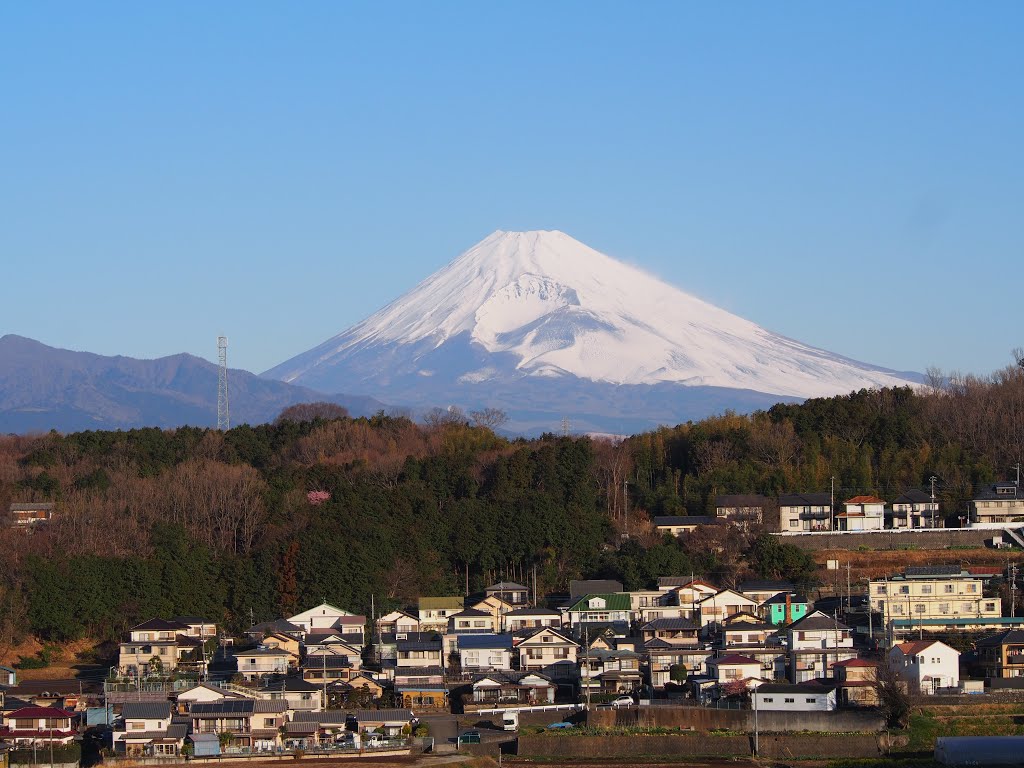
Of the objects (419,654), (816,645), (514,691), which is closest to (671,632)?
(816,645)

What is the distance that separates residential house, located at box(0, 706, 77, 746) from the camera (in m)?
27.9

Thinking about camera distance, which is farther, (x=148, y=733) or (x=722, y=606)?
(x=722, y=606)

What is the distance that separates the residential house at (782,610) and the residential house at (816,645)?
1.69 metres

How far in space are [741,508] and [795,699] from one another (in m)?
13.2

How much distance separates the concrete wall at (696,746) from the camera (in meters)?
26.9

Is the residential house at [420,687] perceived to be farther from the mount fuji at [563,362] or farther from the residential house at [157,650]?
the mount fuji at [563,362]

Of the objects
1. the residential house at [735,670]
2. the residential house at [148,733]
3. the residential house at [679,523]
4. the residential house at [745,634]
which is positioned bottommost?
the residential house at [148,733]

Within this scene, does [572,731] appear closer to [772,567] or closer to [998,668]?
[998,668]

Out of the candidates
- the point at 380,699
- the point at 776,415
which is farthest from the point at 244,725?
the point at 776,415

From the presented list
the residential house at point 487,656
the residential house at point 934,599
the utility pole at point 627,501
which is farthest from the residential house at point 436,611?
the residential house at point 934,599

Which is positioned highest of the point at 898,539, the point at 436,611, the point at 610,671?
the point at 898,539

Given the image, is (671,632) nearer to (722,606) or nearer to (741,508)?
(722,606)

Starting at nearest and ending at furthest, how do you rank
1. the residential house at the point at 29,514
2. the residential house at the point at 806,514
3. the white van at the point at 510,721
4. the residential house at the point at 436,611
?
the white van at the point at 510,721
the residential house at the point at 436,611
the residential house at the point at 29,514
the residential house at the point at 806,514

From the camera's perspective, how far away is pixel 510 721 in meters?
29.1
